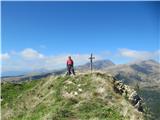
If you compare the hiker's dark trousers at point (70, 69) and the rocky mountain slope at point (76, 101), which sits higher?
the hiker's dark trousers at point (70, 69)

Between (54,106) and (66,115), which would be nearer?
(66,115)

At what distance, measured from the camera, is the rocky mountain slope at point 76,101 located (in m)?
33.4

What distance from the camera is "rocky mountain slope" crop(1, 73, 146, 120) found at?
33.4 metres

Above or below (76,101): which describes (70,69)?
above

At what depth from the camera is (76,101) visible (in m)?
36.1

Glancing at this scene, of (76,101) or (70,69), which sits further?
(70,69)

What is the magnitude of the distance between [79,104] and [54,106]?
9.02ft

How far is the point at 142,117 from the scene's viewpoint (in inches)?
1299

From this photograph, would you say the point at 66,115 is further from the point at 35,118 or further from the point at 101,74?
the point at 101,74

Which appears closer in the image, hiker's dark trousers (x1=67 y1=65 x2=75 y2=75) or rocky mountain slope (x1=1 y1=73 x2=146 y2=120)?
rocky mountain slope (x1=1 y1=73 x2=146 y2=120)

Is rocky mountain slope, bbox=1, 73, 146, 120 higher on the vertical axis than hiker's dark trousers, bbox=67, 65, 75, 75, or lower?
lower

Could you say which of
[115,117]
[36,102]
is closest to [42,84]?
[36,102]

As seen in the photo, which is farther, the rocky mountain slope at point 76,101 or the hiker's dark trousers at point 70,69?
the hiker's dark trousers at point 70,69

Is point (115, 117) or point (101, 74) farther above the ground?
point (101, 74)
